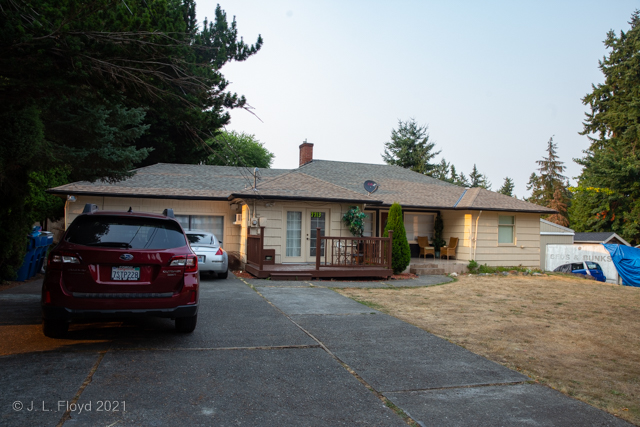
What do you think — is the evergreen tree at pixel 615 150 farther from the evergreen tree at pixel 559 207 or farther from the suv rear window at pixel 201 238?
the suv rear window at pixel 201 238

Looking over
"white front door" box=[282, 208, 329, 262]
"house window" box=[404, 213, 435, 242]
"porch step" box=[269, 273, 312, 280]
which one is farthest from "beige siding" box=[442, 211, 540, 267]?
"porch step" box=[269, 273, 312, 280]

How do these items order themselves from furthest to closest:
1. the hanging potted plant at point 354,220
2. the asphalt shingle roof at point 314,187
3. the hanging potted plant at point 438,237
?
the hanging potted plant at point 438,237 → the asphalt shingle roof at point 314,187 → the hanging potted plant at point 354,220

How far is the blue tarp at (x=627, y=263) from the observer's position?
20.3 metres

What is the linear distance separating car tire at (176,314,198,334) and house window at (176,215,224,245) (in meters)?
11.3

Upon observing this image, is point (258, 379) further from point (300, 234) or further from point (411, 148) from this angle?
point (411, 148)

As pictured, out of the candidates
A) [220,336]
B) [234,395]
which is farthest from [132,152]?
[234,395]

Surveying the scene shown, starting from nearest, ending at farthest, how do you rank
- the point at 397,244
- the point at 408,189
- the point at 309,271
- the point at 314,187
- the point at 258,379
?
the point at 258,379 → the point at 309,271 → the point at 397,244 → the point at 314,187 → the point at 408,189

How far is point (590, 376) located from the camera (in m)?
4.65

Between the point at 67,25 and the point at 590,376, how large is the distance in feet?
23.5

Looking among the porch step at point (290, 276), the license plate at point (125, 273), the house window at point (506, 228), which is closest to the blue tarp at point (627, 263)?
the house window at point (506, 228)

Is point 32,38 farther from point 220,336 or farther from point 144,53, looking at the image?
point 220,336

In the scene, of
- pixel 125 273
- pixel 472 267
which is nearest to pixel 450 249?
pixel 472 267

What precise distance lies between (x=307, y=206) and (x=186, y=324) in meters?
9.59

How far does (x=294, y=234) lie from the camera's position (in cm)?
1505
